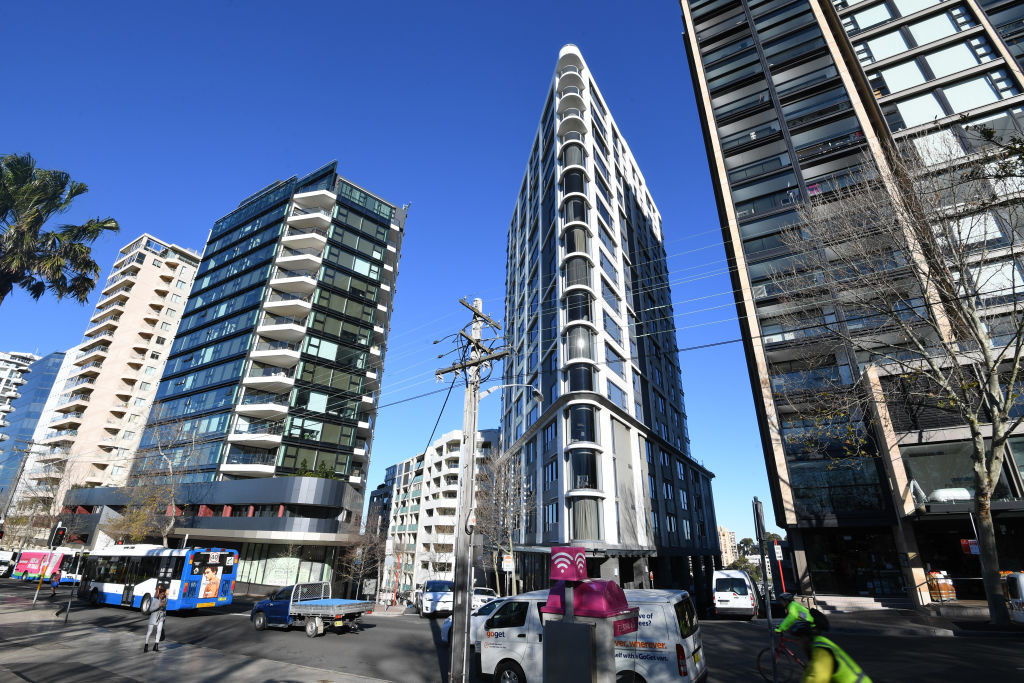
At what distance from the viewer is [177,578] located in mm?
20922

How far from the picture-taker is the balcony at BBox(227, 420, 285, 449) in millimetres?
41125

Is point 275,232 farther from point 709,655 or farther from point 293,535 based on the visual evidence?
point 709,655

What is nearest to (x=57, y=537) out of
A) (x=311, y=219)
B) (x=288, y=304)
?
(x=288, y=304)

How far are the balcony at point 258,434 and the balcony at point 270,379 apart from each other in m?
A: 3.27

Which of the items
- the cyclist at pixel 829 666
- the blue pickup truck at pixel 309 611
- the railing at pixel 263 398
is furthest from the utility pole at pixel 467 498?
the railing at pixel 263 398

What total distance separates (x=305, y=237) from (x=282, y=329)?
11036 mm

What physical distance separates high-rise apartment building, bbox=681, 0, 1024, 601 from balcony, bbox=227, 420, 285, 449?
39.5 metres

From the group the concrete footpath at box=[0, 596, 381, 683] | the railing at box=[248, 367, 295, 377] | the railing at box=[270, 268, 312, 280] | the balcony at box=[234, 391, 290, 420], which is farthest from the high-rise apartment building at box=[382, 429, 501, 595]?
the concrete footpath at box=[0, 596, 381, 683]

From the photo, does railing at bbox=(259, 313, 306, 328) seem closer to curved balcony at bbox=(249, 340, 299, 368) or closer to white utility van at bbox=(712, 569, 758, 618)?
curved balcony at bbox=(249, 340, 299, 368)

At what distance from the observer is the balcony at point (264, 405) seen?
4231 cm

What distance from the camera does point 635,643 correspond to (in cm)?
800

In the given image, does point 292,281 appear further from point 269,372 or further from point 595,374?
point 595,374

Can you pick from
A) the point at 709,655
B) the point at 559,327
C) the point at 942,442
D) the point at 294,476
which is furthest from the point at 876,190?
the point at 294,476

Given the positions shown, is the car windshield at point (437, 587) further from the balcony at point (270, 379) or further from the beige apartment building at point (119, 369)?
the beige apartment building at point (119, 369)
